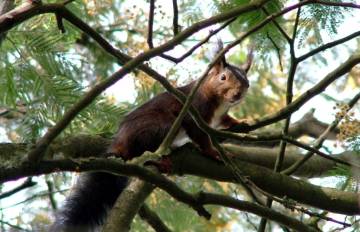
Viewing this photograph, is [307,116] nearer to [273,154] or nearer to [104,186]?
[273,154]

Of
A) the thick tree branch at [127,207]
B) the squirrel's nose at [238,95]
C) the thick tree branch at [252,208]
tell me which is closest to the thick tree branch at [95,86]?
the thick tree branch at [252,208]

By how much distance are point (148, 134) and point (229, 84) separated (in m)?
0.84

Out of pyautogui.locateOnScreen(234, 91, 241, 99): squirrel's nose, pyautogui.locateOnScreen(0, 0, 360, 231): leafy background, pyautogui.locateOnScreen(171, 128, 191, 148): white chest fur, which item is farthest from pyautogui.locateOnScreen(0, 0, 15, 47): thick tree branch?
→ pyautogui.locateOnScreen(234, 91, 241, 99): squirrel's nose

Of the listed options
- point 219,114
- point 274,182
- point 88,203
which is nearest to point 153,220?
point 88,203

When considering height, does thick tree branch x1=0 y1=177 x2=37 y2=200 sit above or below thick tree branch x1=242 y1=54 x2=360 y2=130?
below

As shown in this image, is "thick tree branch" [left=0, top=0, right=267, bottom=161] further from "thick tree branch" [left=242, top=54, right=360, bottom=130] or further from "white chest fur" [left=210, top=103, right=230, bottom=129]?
"white chest fur" [left=210, top=103, right=230, bottom=129]

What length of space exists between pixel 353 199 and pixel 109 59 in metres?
4.45

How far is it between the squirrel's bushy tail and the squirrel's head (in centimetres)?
127

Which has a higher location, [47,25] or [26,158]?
[47,25]

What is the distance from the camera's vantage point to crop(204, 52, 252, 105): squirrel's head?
4.95 meters

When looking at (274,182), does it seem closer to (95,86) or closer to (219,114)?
(219,114)

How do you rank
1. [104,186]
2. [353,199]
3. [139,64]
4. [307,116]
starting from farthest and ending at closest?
1. [307,116]
2. [104,186]
3. [353,199]
4. [139,64]

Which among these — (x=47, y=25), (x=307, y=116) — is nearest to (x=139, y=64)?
(x=47, y=25)

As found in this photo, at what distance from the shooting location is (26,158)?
2.44 meters
